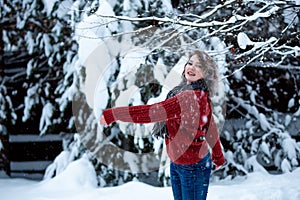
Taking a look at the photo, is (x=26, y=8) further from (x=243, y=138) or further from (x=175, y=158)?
(x=175, y=158)

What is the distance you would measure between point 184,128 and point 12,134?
692 centimetres

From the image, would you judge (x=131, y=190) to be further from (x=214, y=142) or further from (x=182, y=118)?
(x=182, y=118)

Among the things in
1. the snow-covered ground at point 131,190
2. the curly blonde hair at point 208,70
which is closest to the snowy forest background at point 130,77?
the snow-covered ground at point 131,190

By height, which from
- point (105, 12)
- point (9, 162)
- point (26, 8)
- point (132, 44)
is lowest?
point (9, 162)

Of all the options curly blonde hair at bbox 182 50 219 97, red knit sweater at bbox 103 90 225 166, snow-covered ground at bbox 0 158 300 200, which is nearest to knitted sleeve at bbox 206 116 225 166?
red knit sweater at bbox 103 90 225 166

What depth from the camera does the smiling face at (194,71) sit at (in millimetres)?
2965

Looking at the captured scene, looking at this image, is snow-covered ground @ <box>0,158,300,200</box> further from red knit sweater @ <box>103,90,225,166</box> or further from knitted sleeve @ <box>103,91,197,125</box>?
knitted sleeve @ <box>103,91,197,125</box>

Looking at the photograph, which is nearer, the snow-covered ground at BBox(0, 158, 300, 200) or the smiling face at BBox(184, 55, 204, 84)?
the smiling face at BBox(184, 55, 204, 84)

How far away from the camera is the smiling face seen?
2.96m

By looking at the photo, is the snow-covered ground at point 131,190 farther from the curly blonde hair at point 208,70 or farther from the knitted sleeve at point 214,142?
the curly blonde hair at point 208,70

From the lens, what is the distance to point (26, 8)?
721 cm

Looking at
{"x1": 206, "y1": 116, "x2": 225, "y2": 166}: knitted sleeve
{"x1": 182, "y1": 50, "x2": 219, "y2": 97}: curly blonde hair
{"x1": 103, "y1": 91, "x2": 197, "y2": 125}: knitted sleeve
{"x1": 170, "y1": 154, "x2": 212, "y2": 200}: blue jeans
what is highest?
{"x1": 182, "y1": 50, "x2": 219, "y2": 97}: curly blonde hair

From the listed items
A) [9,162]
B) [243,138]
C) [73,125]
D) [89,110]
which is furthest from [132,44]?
[9,162]

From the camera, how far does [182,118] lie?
286cm
